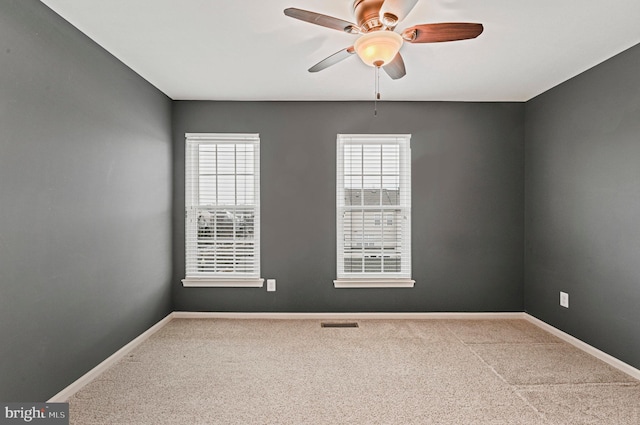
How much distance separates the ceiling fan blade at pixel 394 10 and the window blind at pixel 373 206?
2.08 m

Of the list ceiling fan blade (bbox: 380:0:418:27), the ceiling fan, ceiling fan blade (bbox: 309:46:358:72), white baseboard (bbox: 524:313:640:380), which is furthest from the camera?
white baseboard (bbox: 524:313:640:380)

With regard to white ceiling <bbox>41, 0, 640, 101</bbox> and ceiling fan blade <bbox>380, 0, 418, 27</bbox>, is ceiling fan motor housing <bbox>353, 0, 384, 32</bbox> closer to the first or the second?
ceiling fan blade <bbox>380, 0, 418, 27</bbox>

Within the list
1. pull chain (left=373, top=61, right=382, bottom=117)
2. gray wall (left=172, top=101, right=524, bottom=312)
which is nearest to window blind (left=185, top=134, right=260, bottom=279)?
gray wall (left=172, top=101, right=524, bottom=312)

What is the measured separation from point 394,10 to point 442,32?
32cm

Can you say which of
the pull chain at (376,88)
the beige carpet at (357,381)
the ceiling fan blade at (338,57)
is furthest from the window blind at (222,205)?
the ceiling fan blade at (338,57)

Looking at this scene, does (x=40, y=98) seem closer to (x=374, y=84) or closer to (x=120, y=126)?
(x=120, y=126)

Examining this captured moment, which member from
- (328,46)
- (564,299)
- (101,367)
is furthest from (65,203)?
(564,299)

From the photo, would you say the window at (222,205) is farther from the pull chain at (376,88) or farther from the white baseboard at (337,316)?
the pull chain at (376,88)

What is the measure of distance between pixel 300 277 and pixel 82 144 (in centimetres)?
250

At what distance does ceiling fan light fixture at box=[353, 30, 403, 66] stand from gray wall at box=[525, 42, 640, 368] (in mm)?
2094

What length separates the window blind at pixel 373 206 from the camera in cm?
409

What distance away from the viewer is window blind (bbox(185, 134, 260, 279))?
4078 millimetres

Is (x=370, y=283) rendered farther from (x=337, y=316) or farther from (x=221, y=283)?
(x=221, y=283)

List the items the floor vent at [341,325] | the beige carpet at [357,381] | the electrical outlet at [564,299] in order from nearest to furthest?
the beige carpet at [357,381] → the electrical outlet at [564,299] → the floor vent at [341,325]
